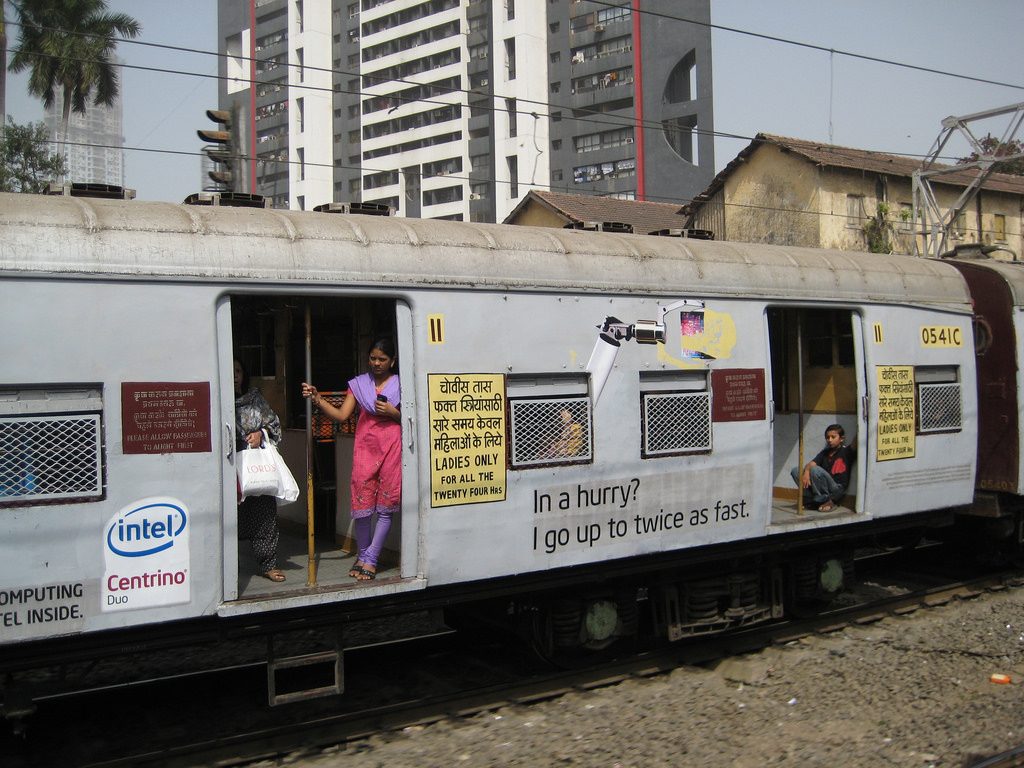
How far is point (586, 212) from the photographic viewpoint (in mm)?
32344

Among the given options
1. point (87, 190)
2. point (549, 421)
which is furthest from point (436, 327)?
point (87, 190)

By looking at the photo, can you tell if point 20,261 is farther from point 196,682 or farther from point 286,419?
point 196,682

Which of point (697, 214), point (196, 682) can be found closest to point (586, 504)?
point (196, 682)

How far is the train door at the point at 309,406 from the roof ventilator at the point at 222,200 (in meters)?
0.57

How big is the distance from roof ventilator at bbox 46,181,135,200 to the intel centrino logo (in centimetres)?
186

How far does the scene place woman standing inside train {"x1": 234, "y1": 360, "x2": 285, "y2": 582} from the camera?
5.68m

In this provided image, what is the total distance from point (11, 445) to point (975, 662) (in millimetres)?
6676

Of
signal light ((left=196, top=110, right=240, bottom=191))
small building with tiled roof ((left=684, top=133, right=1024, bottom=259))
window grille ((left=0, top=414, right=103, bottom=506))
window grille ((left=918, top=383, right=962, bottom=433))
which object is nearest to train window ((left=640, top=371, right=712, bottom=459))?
window grille ((left=918, top=383, right=962, bottom=433))

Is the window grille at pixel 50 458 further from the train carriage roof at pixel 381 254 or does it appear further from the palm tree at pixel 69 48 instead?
the palm tree at pixel 69 48

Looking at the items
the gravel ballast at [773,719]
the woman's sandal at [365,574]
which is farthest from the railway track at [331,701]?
the woman's sandal at [365,574]

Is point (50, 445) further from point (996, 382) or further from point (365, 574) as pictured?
point (996, 382)

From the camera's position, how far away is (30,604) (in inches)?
179

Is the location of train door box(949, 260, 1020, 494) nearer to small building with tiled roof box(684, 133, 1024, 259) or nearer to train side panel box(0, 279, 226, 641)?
train side panel box(0, 279, 226, 641)

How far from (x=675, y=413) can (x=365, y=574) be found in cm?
244
